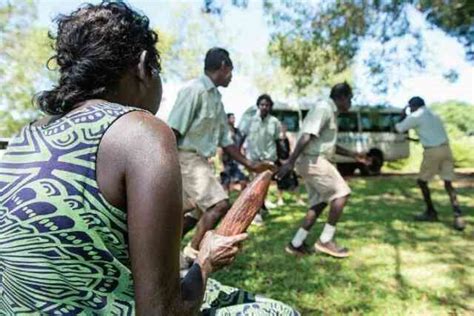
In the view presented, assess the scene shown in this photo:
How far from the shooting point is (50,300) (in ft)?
3.64

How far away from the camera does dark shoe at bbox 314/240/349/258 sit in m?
4.86

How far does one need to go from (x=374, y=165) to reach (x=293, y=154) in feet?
42.3

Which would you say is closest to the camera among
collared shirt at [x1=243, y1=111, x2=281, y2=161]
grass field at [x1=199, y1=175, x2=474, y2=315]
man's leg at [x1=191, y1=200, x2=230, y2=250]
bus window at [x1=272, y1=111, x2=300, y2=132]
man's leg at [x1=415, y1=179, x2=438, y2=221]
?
grass field at [x1=199, y1=175, x2=474, y2=315]

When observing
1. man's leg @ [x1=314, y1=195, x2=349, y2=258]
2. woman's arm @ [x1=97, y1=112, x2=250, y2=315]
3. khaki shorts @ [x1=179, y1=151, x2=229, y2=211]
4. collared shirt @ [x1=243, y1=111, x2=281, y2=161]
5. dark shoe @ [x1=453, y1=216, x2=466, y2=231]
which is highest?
woman's arm @ [x1=97, y1=112, x2=250, y2=315]

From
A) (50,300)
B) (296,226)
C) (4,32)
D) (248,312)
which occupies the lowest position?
(296,226)

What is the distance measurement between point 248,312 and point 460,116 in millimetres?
33400

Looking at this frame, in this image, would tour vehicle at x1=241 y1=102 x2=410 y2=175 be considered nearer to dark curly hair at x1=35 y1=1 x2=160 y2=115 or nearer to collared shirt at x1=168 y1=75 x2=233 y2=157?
collared shirt at x1=168 y1=75 x2=233 y2=157

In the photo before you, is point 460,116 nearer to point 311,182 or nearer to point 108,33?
point 311,182

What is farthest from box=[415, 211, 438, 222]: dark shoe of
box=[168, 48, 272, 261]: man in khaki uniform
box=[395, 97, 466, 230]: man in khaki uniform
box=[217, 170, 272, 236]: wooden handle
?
box=[217, 170, 272, 236]: wooden handle

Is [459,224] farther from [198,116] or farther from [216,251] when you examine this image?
[216,251]

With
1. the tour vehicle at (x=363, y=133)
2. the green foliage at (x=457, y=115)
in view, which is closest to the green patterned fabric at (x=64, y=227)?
the tour vehicle at (x=363, y=133)

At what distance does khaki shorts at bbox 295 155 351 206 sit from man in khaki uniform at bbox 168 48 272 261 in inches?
40.4

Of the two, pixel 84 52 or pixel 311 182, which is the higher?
pixel 84 52

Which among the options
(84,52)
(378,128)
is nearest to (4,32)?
(378,128)
